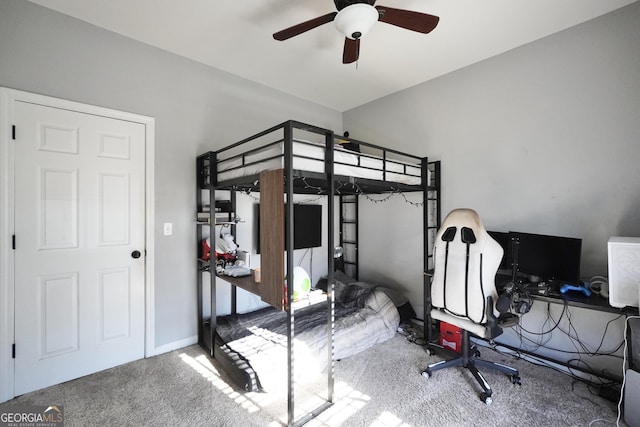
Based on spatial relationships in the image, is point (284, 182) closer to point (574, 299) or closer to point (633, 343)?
point (574, 299)

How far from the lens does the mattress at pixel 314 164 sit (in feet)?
5.97

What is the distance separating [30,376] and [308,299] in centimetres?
209

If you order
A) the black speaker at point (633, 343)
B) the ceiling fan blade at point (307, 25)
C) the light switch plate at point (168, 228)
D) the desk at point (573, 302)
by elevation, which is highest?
the ceiling fan blade at point (307, 25)

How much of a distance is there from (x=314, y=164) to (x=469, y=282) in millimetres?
1366

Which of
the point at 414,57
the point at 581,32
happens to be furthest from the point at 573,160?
the point at 414,57

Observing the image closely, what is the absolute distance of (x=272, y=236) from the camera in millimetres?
1784

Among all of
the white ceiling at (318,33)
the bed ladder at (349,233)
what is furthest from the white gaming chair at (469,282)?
the bed ladder at (349,233)

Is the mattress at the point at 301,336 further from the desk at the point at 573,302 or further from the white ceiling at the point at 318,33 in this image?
the white ceiling at the point at 318,33

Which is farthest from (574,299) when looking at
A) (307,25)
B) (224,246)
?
(224,246)

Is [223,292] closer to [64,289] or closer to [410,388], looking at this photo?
[64,289]

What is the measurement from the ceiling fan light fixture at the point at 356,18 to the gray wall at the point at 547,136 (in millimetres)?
1693

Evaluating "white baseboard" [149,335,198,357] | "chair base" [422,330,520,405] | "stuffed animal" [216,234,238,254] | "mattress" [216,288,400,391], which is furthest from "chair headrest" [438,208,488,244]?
"white baseboard" [149,335,198,357]

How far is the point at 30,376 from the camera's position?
6.52 feet

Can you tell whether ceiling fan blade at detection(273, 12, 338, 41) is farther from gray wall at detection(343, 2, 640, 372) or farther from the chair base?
the chair base
